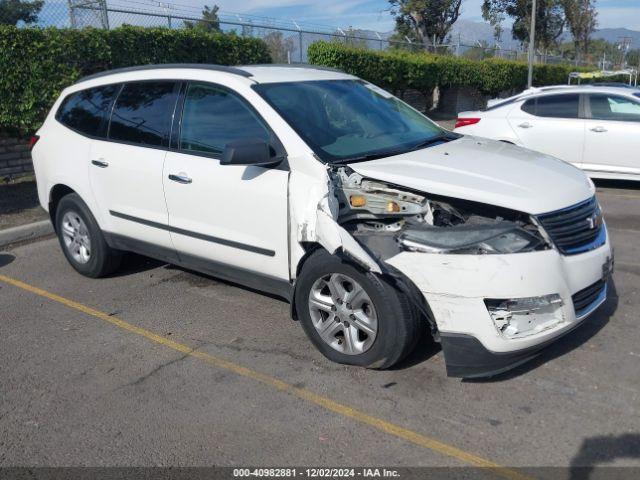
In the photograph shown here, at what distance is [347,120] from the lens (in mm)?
4613

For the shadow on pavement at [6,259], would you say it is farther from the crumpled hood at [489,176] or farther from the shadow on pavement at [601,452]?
the shadow on pavement at [601,452]

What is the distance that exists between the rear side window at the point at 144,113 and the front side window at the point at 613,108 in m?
6.88

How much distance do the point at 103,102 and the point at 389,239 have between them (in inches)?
128

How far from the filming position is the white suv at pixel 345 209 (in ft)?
11.3

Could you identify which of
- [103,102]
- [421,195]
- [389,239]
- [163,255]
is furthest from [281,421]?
[103,102]

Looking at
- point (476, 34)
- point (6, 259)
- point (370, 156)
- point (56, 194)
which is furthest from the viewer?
point (476, 34)

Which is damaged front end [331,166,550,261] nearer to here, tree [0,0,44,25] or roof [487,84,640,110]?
roof [487,84,640,110]

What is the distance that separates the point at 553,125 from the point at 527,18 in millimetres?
32394

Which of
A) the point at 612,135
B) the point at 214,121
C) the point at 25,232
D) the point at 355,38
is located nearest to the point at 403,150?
the point at 214,121

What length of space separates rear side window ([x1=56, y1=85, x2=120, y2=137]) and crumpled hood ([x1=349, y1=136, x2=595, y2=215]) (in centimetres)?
263

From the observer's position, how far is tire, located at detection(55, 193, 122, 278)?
5633mm

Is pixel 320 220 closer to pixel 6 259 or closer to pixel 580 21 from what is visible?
pixel 6 259

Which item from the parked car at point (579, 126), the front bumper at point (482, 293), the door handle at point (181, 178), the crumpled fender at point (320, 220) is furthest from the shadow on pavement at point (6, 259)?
the parked car at point (579, 126)

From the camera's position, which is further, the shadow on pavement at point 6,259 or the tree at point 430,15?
the tree at point 430,15
